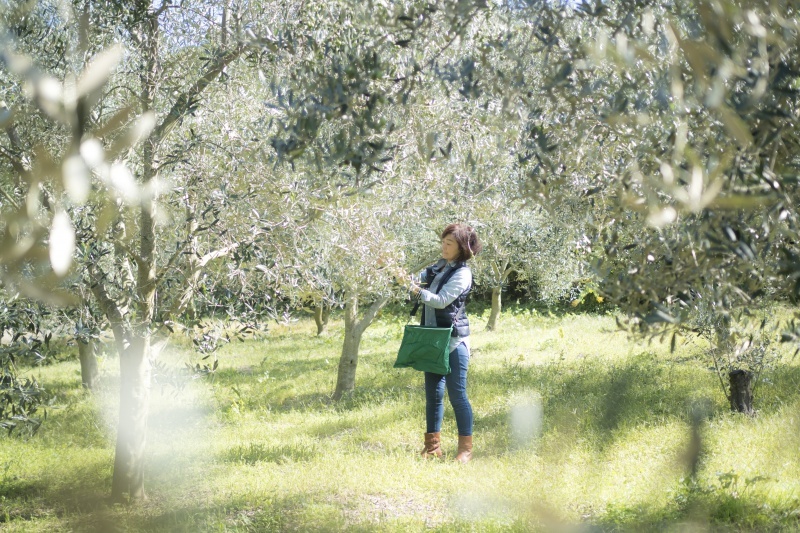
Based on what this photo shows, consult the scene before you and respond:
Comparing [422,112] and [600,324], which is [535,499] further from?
[600,324]

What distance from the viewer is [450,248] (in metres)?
6.90

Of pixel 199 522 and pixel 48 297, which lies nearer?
pixel 48 297

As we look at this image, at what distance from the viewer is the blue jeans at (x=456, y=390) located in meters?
6.87

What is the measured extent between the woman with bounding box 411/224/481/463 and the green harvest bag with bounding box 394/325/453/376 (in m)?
0.15

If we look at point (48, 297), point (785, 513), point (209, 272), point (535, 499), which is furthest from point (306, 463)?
point (48, 297)

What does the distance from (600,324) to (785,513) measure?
49.1 feet

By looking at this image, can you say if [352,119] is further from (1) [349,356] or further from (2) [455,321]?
(1) [349,356]

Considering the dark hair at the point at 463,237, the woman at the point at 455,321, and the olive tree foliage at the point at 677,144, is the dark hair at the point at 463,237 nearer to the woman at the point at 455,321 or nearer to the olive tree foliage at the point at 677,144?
the woman at the point at 455,321

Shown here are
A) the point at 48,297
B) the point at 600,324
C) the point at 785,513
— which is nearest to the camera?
the point at 48,297

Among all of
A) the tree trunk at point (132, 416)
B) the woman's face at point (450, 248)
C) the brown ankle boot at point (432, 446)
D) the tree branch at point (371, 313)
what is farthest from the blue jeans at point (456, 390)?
the tree branch at point (371, 313)

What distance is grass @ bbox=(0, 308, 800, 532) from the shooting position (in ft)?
17.6

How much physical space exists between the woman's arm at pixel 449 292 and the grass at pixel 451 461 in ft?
5.28

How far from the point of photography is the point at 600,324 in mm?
19500

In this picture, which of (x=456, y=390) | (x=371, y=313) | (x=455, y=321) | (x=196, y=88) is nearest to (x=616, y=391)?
(x=456, y=390)
